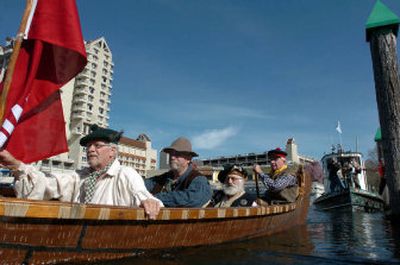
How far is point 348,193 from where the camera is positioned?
15758 mm

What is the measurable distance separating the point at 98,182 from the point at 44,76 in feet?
7.03

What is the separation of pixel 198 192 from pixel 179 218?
1.07 m

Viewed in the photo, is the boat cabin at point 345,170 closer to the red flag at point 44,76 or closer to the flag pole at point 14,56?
the red flag at point 44,76

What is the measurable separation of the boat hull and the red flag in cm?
1398

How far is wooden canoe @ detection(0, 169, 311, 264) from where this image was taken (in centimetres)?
285

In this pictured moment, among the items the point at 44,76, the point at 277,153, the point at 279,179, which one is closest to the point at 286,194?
the point at 279,179

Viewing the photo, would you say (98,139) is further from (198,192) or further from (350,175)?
(350,175)

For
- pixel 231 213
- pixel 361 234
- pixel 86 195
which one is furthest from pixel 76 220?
pixel 361 234

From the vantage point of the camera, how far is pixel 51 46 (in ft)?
17.3

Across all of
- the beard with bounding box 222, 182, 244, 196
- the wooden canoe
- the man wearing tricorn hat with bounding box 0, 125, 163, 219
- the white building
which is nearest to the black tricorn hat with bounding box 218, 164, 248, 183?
the beard with bounding box 222, 182, 244, 196

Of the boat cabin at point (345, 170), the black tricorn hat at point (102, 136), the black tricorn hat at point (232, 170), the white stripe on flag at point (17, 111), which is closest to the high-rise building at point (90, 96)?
the boat cabin at point (345, 170)

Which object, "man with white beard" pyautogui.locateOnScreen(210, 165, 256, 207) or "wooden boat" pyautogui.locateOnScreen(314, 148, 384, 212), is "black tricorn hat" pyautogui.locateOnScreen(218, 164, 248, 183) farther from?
"wooden boat" pyautogui.locateOnScreen(314, 148, 384, 212)

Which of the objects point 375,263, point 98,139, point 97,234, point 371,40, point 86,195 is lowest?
point 375,263

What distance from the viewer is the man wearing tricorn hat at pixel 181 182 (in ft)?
16.7
